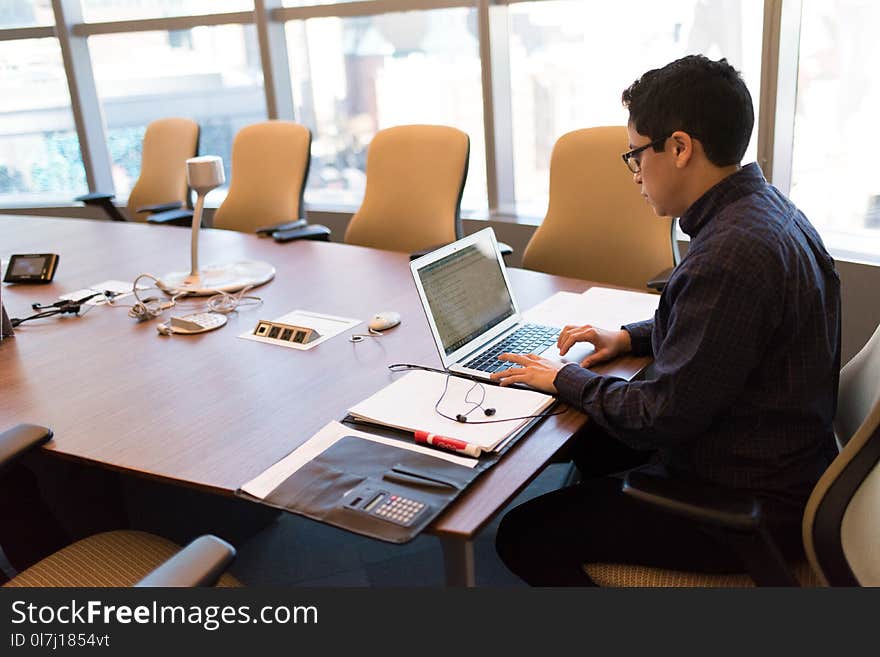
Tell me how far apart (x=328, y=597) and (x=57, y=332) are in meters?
1.36

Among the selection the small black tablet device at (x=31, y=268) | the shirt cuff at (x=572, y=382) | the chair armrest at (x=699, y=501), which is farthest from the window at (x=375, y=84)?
the chair armrest at (x=699, y=501)

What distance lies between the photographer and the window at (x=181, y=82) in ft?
16.8

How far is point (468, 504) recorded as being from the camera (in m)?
1.33

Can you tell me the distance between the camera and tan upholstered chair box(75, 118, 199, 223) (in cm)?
420

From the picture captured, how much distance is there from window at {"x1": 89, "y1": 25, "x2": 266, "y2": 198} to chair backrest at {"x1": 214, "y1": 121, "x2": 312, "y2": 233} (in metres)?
1.52

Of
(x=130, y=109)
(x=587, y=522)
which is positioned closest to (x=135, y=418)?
(x=587, y=522)

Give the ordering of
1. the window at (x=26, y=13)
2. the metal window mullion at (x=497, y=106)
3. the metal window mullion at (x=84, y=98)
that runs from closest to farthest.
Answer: the metal window mullion at (x=497, y=106), the metal window mullion at (x=84, y=98), the window at (x=26, y=13)

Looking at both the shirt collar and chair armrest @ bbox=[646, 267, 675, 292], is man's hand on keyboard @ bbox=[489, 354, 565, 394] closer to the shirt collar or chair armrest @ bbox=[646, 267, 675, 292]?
the shirt collar

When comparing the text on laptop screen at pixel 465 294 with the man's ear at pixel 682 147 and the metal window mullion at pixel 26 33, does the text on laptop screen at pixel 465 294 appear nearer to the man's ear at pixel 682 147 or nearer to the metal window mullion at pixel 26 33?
the man's ear at pixel 682 147

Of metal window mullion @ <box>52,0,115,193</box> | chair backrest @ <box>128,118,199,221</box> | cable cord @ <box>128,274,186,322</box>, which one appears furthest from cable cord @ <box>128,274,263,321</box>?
metal window mullion @ <box>52,0,115,193</box>

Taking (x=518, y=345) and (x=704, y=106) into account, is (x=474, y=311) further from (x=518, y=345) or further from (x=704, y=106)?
(x=704, y=106)

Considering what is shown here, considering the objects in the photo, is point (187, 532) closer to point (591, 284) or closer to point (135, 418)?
point (135, 418)

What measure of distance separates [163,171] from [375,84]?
4.36 ft

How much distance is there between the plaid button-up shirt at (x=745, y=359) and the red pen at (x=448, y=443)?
0.25 metres
